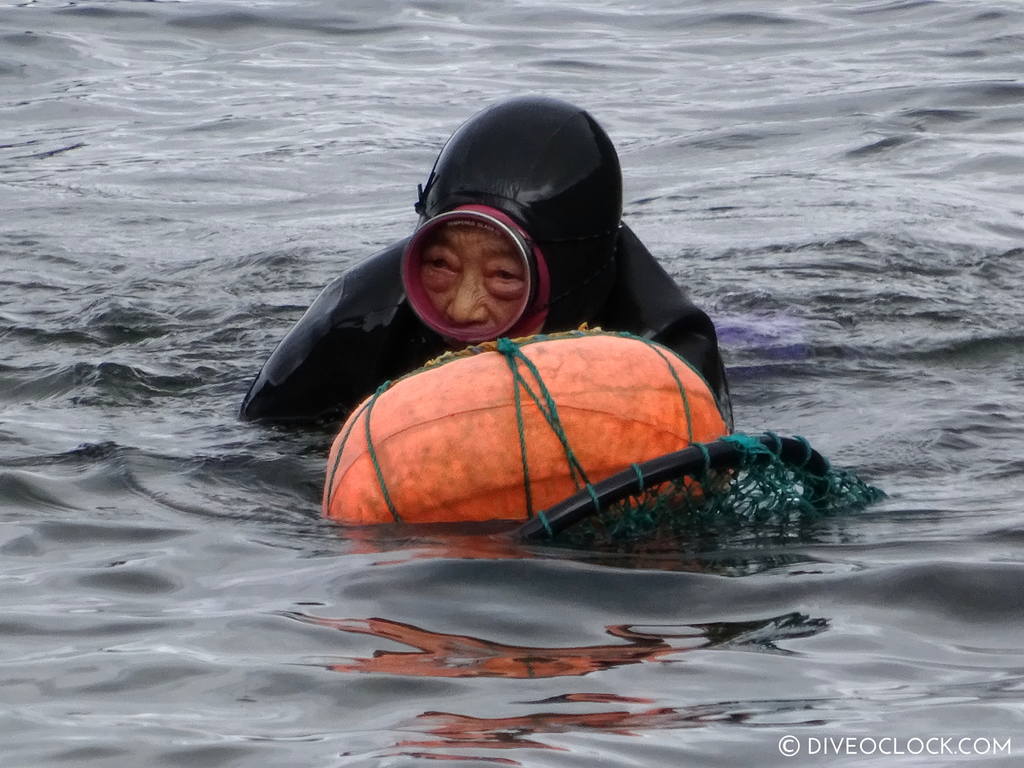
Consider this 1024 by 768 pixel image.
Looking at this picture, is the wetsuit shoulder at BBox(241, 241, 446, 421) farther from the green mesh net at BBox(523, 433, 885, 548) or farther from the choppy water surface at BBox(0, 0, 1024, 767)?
the green mesh net at BBox(523, 433, 885, 548)

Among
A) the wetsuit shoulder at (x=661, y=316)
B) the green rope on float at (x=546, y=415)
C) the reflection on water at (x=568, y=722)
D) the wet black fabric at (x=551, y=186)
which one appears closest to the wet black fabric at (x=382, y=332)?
the wetsuit shoulder at (x=661, y=316)

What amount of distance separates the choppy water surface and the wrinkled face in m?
0.75

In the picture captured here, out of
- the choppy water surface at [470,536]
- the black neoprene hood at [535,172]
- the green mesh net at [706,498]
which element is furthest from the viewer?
the black neoprene hood at [535,172]

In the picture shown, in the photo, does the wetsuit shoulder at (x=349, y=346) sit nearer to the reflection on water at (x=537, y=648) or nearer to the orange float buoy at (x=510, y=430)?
the orange float buoy at (x=510, y=430)

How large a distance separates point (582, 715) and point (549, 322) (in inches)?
91.8

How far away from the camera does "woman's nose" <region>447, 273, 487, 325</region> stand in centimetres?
535

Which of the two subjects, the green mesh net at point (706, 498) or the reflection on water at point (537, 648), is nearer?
the reflection on water at point (537, 648)

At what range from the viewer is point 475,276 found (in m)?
5.37

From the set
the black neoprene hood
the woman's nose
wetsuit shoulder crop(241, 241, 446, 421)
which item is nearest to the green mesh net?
the woman's nose

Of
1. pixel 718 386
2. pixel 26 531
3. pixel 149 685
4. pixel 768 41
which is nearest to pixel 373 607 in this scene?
pixel 149 685

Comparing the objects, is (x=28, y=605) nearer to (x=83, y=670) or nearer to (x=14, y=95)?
(x=83, y=670)

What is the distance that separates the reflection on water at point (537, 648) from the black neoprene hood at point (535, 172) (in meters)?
1.88

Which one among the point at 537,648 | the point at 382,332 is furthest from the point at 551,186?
the point at 537,648

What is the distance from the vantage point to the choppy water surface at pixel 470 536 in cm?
351
